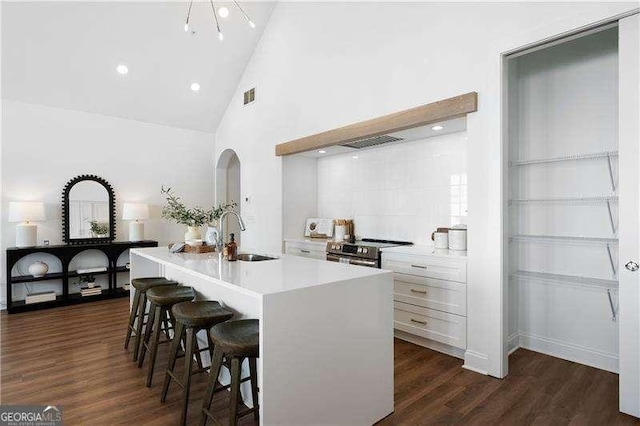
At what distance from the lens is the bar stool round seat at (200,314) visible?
2215 mm

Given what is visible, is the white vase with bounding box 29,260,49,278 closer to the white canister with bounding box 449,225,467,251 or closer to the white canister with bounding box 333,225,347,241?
the white canister with bounding box 333,225,347,241

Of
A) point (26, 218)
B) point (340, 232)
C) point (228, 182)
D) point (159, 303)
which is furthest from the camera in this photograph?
point (228, 182)

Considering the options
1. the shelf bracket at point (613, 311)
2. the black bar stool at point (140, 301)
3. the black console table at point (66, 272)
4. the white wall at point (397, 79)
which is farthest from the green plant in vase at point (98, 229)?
the shelf bracket at point (613, 311)

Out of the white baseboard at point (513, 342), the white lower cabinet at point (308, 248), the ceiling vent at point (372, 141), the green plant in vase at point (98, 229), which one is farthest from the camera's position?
the green plant in vase at point (98, 229)

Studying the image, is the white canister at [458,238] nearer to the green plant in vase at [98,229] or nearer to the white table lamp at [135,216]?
the white table lamp at [135,216]

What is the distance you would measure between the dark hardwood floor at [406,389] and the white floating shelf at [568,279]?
25.4 inches

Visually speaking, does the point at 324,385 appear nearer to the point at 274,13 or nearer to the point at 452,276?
the point at 452,276

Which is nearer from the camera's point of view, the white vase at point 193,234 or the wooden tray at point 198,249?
the wooden tray at point 198,249

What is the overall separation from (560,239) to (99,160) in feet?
19.1

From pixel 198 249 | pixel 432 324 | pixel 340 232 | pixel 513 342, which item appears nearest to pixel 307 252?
pixel 340 232

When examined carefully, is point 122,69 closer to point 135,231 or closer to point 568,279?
point 135,231

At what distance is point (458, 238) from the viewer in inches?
131

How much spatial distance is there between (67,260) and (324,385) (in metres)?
4.45

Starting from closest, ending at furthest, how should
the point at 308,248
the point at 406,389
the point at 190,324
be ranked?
1. the point at 190,324
2. the point at 406,389
3. the point at 308,248
